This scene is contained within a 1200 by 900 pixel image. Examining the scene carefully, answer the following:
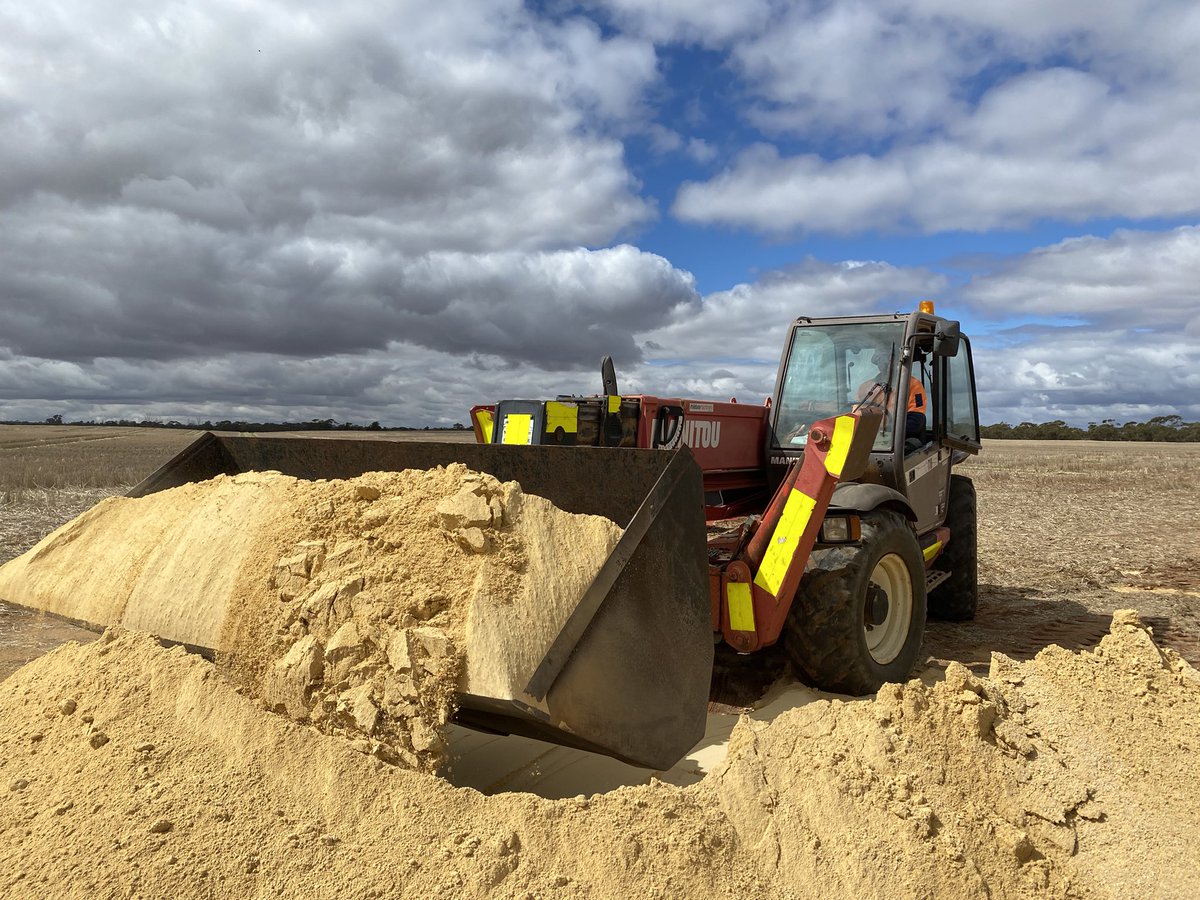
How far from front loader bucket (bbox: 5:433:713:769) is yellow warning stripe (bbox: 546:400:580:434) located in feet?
3.31

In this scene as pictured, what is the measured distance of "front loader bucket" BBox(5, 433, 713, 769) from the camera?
2.99m

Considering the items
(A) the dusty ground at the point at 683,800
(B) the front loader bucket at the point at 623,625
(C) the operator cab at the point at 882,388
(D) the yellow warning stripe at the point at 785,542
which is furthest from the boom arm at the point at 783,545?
(C) the operator cab at the point at 882,388

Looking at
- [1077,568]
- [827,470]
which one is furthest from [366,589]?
[1077,568]

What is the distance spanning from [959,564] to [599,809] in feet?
17.6

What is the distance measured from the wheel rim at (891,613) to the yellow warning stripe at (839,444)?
2.95ft

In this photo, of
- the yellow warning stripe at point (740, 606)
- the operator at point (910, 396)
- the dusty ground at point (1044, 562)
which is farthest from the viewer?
the dusty ground at point (1044, 562)

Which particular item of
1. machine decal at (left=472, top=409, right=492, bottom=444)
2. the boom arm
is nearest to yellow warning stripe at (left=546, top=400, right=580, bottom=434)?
machine decal at (left=472, top=409, right=492, bottom=444)

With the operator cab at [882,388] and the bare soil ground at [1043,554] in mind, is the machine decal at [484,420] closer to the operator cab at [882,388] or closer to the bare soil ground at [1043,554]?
the operator cab at [882,388]

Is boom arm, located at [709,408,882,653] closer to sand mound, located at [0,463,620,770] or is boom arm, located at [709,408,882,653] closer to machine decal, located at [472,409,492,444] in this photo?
sand mound, located at [0,463,620,770]

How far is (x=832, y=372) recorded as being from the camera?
5977mm

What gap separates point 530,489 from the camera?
3.95 m

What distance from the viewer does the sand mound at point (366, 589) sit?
2992mm

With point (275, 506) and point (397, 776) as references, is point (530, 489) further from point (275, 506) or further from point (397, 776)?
point (397, 776)

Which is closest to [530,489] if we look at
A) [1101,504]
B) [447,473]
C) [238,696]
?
[447,473]
